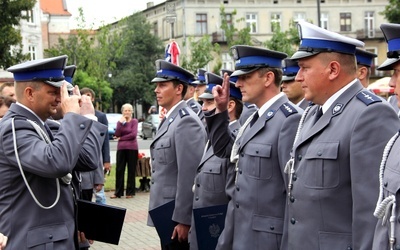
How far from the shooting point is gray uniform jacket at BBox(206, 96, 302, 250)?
4.61m

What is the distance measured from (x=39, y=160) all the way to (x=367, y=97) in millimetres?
2038

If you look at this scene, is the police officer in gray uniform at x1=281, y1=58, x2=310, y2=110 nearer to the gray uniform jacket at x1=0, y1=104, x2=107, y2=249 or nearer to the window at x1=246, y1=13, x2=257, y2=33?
the gray uniform jacket at x1=0, y1=104, x2=107, y2=249

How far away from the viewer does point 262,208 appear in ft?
15.3

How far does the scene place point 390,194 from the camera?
306cm

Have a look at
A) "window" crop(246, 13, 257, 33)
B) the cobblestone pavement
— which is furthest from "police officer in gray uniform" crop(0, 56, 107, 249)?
"window" crop(246, 13, 257, 33)

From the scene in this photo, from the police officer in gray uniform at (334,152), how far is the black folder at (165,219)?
2124mm

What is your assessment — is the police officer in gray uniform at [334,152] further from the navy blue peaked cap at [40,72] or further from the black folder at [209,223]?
the navy blue peaked cap at [40,72]

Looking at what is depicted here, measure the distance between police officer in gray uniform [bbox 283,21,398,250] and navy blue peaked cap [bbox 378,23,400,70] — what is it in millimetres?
Answer: 400

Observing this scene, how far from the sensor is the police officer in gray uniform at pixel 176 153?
613 centimetres

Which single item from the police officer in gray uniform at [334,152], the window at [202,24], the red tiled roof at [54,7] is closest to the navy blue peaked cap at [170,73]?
the police officer in gray uniform at [334,152]

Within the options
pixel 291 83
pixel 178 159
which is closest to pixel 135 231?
pixel 178 159

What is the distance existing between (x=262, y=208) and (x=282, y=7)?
2468 inches

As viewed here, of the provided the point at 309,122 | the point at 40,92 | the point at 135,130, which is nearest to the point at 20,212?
the point at 40,92

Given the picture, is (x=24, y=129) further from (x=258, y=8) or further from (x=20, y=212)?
(x=258, y=8)
